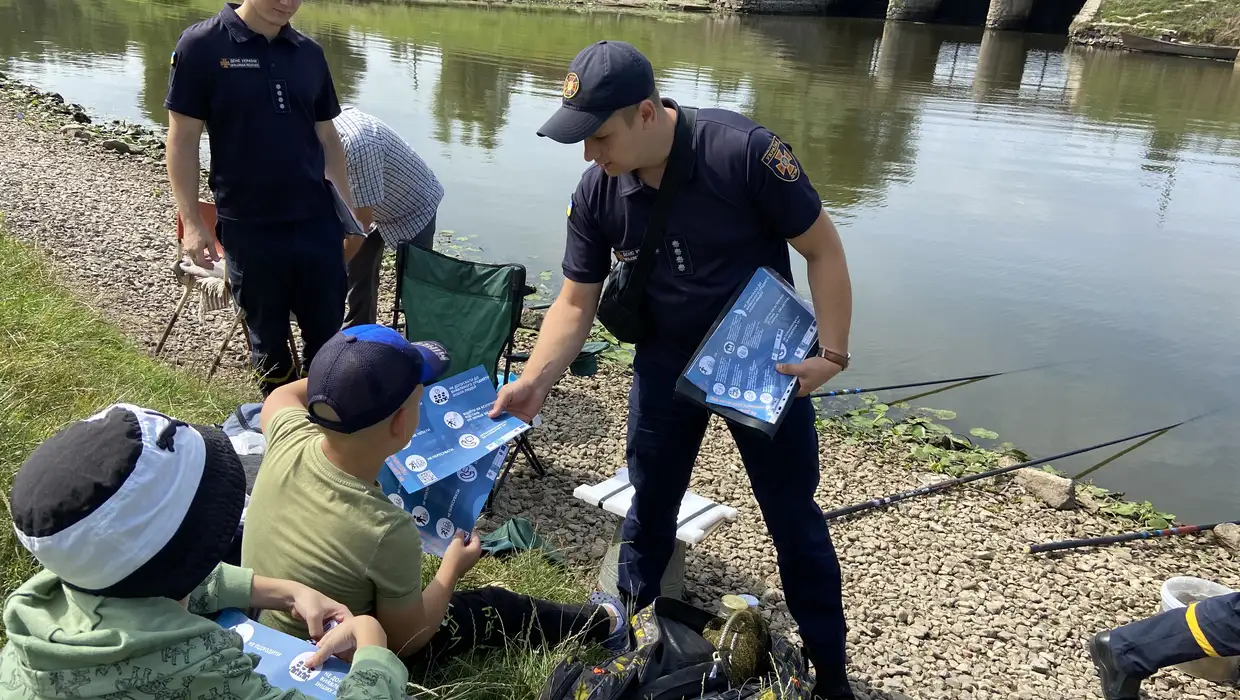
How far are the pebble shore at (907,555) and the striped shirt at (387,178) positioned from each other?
1.26 m

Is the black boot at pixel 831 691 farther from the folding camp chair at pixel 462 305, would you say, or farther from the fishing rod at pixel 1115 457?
the fishing rod at pixel 1115 457

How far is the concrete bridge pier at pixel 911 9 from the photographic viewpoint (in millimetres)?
38781

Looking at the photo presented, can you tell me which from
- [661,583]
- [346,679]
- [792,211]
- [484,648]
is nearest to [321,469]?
[346,679]

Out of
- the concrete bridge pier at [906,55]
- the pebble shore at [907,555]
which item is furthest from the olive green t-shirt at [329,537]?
the concrete bridge pier at [906,55]

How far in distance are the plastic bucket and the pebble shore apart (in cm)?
5

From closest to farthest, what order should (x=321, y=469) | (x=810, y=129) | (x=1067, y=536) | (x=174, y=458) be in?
(x=174, y=458) → (x=321, y=469) → (x=1067, y=536) → (x=810, y=129)

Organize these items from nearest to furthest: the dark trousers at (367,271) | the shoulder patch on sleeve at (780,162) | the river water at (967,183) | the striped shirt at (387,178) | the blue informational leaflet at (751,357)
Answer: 1. the shoulder patch on sleeve at (780,162)
2. the blue informational leaflet at (751,357)
3. the striped shirt at (387,178)
4. the dark trousers at (367,271)
5. the river water at (967,183)

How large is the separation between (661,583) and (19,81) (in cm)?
1702

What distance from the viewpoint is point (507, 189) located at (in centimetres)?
1075

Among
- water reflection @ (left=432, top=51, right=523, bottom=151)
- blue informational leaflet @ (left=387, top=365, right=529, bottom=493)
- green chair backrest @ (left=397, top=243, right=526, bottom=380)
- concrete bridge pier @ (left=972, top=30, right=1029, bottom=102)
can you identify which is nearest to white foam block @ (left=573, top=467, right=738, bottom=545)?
blue informational leaflet @ (left=387, top=365, right=529, bottom=493)

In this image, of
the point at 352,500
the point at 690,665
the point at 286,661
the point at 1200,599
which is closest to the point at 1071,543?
the point at 1200,599

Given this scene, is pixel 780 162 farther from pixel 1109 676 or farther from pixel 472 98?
pixel 472 98

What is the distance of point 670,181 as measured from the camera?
231 cm

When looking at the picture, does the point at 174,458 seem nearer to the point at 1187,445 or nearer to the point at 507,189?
the point at 1187,445
